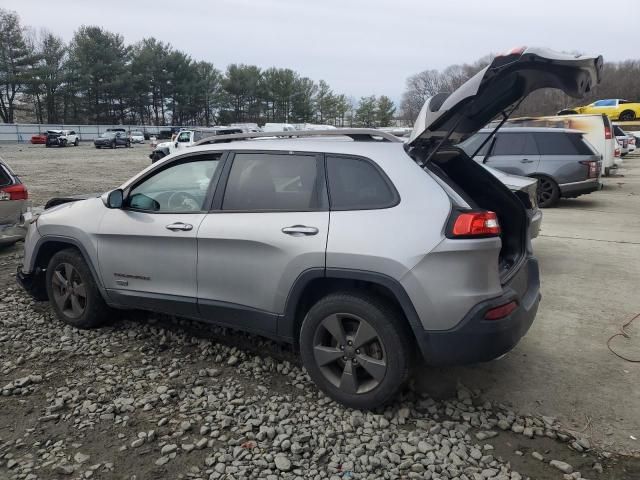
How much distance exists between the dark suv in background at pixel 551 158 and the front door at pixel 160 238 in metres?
8.20

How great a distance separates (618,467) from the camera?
113 inches

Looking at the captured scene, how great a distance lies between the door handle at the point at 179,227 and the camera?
389 centimetres

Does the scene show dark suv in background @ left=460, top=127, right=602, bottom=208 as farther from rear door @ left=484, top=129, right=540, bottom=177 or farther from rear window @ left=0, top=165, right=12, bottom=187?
rear window @ left=0, top=165, right=12, bottom=187

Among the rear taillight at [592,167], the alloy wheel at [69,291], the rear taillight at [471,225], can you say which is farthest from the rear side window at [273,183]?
the rear taillight at [592,167]

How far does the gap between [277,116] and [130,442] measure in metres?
90.2

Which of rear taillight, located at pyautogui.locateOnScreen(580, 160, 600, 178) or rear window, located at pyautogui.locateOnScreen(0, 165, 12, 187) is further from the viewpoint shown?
rear taillight, located at pyautogui.locateOnScreen(580, 160, 600, 178)

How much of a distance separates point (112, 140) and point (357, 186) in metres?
46.4

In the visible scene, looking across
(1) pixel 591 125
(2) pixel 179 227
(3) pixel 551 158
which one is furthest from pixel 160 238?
(1) pixel 591 125

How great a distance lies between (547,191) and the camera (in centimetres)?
1156

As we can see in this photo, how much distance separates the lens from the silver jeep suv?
301 centimetres

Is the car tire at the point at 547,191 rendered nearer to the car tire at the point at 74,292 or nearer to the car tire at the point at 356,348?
the car tire at the point at 356,348

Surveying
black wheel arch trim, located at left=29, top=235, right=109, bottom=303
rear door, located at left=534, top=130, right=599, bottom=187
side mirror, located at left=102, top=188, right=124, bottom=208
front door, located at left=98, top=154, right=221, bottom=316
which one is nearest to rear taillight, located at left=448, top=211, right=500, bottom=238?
front door, located at left=98, top=154, right=221, bottom=316

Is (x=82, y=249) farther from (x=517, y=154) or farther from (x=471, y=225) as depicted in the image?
(x=517, y=154)

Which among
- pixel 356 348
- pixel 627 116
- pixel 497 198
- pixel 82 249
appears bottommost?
pixel 356 348
